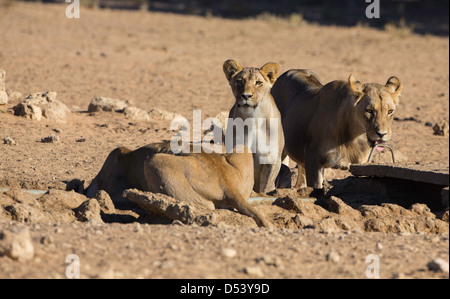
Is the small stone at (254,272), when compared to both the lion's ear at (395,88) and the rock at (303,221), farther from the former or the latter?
the lion's ear at (395,88)

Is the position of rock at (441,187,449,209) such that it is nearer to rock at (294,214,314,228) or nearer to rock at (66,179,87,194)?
rock at (294,214,314,228)

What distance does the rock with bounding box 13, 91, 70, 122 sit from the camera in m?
10.4

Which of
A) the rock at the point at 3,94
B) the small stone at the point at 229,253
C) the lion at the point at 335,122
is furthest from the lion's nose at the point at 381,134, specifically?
the rock at the point at 3,94

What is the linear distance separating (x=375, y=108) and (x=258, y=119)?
3.59 ft

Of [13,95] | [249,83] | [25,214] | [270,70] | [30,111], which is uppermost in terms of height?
[270,70]

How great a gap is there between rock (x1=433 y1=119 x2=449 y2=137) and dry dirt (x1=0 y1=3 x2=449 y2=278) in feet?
0.42

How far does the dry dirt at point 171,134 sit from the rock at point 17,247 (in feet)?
0.13

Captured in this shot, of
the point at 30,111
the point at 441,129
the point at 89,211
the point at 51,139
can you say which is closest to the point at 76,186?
the point at 89,211

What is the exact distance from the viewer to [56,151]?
947 centimetres

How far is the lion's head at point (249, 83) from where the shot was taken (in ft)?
25.1

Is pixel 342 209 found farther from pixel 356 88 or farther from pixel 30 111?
pixel 30 111

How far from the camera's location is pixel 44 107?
35.1 feet

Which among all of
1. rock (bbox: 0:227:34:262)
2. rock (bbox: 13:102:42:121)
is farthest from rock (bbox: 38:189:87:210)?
rock (bbox: 13:102:42:121)
